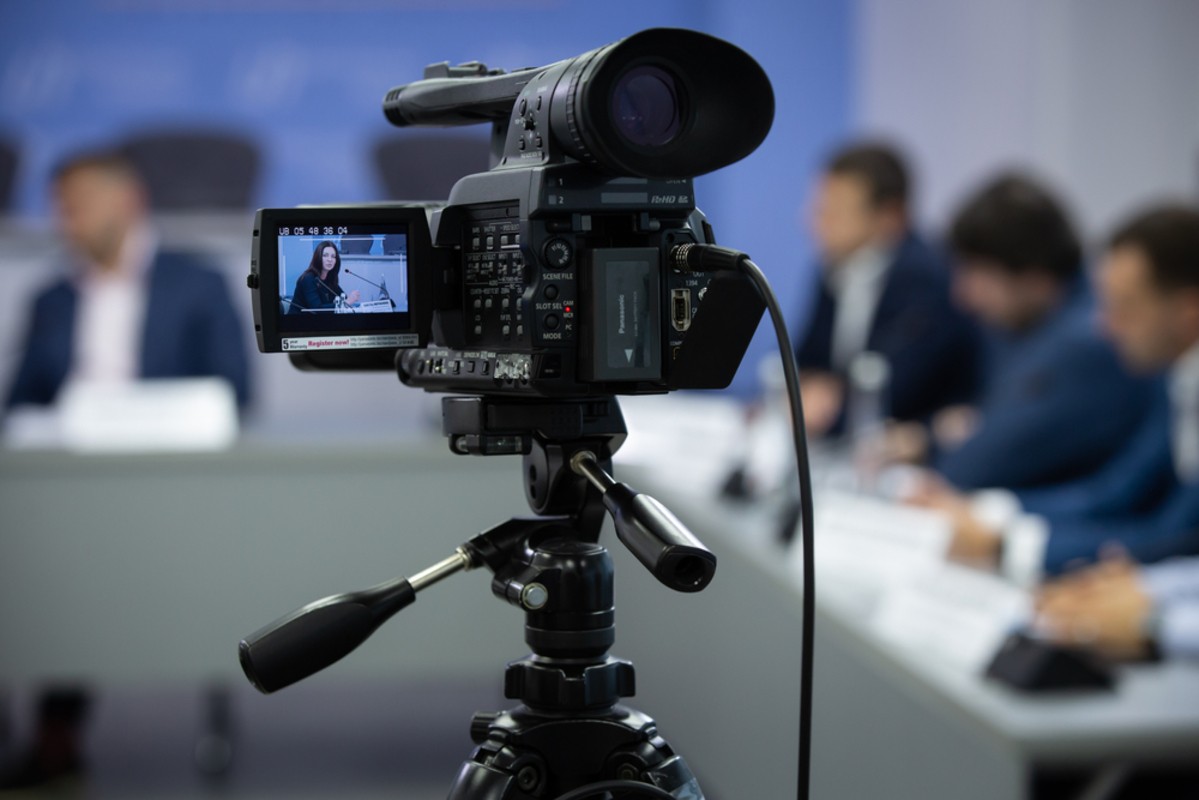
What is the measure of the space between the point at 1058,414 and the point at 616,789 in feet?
8.61

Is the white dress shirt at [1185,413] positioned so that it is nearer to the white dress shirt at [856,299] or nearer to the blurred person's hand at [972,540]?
the blurred person's hand at [972,540]

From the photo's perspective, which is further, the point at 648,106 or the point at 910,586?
the point at 910,586

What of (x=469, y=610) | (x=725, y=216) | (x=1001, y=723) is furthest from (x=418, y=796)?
(x=725, y=216)

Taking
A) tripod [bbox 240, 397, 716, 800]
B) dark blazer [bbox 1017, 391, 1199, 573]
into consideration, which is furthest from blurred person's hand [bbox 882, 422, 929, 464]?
tripod [bbox 240, 397, 716, 800]

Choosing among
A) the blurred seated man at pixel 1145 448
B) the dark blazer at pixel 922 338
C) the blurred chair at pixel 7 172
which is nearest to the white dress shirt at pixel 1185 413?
the blurred seated man at pixel 1145 448

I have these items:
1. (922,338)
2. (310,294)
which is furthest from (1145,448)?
(310,294)

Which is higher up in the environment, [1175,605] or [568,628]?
[568,628]

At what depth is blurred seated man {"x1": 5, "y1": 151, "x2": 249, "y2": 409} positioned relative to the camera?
4461mm

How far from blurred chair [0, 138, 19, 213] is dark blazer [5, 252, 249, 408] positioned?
7.39 ft

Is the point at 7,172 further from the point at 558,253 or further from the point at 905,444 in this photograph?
the point at 558,253

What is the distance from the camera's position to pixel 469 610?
3311 mm

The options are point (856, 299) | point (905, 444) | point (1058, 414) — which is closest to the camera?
point (1058, 414)

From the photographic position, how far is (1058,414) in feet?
10.9

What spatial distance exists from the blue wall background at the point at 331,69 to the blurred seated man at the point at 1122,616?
4956mm
